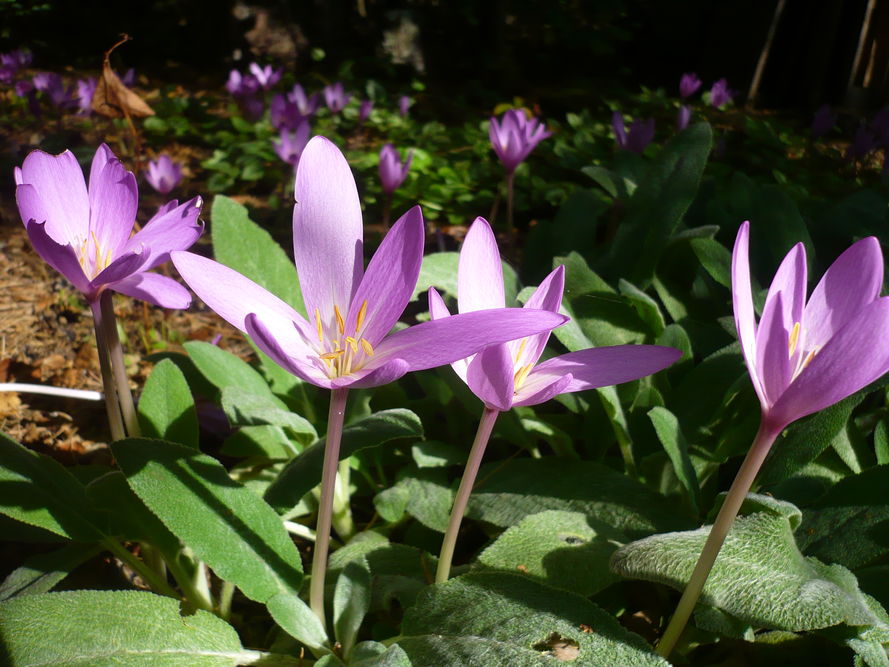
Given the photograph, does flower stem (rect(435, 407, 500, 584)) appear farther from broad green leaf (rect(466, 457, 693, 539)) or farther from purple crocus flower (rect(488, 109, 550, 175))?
purple crocus flower (rect(488, 109, 550, 175))

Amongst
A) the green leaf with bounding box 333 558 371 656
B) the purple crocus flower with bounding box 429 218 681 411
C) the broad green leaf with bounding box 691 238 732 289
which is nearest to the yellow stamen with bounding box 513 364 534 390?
the purple crocus flower with bounding box 429 218 681 411

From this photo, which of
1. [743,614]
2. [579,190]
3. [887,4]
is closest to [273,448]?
[743,614]

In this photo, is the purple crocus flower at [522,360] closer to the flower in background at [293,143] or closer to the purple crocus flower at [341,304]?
the purple crocus flower at [341,304]

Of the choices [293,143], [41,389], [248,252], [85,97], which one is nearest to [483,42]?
[85,97]

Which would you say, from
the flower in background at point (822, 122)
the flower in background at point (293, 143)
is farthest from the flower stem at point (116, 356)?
the flower in background at point (822, 122)

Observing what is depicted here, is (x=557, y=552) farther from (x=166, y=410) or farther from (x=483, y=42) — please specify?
(x=483, y=42)
